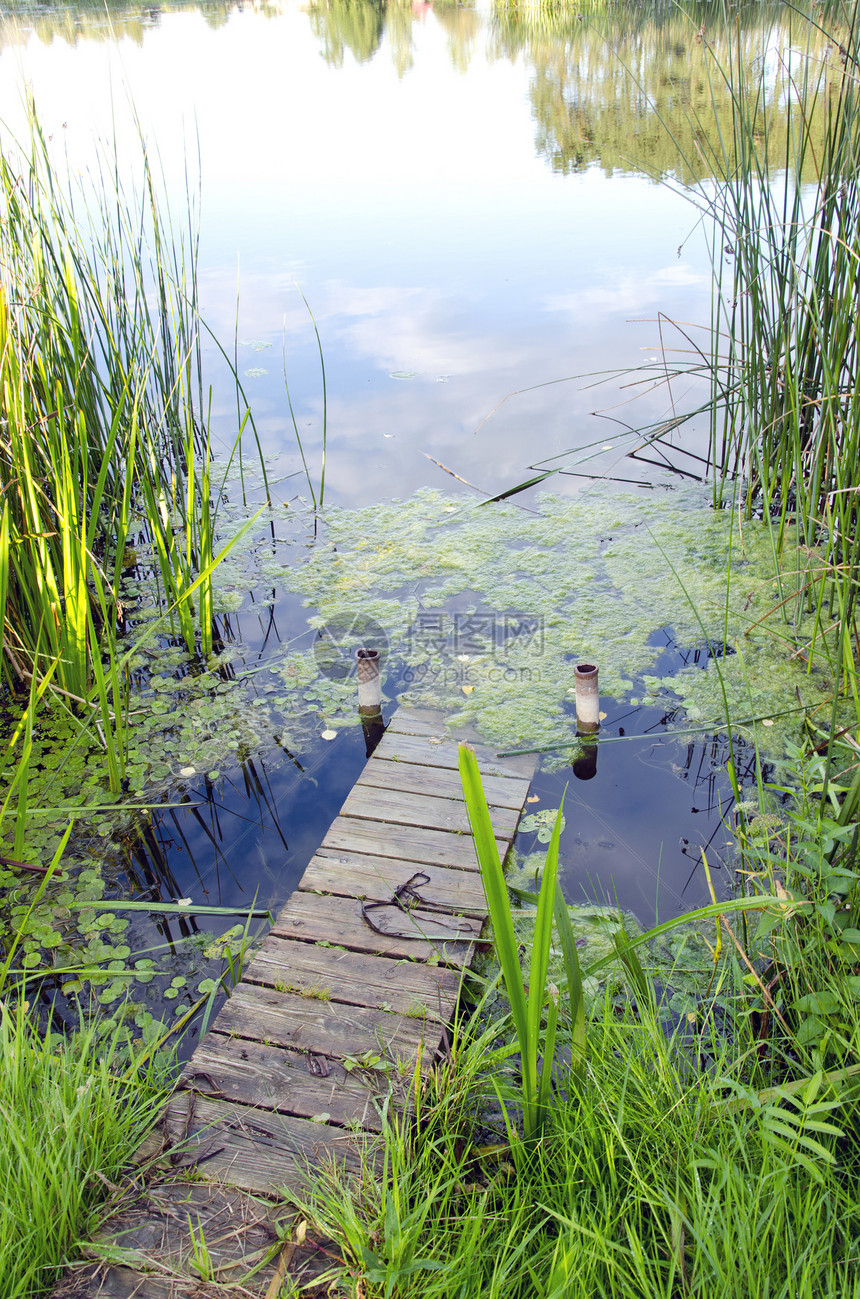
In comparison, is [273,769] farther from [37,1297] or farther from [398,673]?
[37,1297]

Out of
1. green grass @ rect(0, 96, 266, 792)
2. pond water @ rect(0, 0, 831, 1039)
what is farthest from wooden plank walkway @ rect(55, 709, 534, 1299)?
green grass @ rect(0, 96, 266, 792)

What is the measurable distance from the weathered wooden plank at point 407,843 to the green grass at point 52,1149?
2.88ft

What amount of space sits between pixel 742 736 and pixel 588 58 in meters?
13.0

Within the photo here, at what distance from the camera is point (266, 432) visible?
5.26 metres

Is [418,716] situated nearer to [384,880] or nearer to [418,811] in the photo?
[418,811]

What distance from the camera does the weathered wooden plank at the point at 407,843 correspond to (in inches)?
94.1

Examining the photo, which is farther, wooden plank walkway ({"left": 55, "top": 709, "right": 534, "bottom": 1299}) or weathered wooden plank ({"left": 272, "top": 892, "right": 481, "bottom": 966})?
weathered wooden plank ({"left": 272, "top": 892, "right": 481, "bottom": 966})

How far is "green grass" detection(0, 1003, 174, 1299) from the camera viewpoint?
1342mm

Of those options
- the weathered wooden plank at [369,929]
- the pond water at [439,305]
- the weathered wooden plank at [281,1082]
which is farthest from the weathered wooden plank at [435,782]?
the weathered wooden plank at [281,1082]

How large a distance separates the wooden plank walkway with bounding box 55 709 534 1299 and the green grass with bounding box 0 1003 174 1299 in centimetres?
5

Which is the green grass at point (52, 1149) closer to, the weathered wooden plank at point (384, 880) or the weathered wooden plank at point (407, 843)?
the weathered wooden plank at point (384, 880)

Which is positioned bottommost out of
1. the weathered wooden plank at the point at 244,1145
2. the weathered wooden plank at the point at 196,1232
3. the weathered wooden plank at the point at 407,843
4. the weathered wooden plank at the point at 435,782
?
the weathered wooden plank at the point at 435,782

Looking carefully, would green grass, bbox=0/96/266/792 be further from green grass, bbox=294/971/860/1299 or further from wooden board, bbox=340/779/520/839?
green grass, bbox=294/971/860/1299

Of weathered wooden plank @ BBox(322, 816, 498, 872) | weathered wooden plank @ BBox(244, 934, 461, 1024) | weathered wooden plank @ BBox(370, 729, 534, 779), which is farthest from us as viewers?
weathered wooden plank @ BBox(370, 729, 534, 779)
